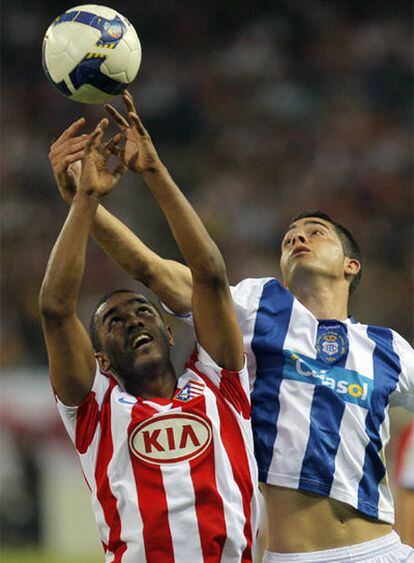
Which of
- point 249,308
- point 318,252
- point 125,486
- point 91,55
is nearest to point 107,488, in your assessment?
point 125,486

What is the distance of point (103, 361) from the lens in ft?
12.6

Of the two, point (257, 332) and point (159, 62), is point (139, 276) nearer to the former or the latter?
point (257, 332)

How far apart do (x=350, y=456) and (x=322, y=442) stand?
0.42 feet

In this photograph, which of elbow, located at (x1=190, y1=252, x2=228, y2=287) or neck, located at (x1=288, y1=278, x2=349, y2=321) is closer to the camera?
elbow, located at (x1=190, y1=252, x2=228, y2=287)

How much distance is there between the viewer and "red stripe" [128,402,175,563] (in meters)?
3.45

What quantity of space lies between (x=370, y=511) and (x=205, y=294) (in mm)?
1094

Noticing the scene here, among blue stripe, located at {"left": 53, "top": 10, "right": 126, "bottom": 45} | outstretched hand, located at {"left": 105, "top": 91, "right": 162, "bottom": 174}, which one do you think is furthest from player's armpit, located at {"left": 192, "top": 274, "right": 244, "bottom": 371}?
blue stripe, located at {"left": 53, "top": 10, "right": 126, "bottom": 45}

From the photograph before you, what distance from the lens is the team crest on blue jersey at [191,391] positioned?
12.0 ft

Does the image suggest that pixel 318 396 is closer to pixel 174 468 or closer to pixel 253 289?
pixel 253 289

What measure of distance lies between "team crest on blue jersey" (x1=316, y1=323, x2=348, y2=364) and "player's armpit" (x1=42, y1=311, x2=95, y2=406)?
0.96 metres

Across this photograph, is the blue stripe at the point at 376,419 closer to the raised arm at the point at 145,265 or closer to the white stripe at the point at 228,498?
the white stripe at the point at 228,498

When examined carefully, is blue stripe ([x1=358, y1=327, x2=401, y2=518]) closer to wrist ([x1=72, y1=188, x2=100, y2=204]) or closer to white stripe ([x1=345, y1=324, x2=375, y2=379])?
white stripe ([x1=345, y1=324, x2=375, y2=379])

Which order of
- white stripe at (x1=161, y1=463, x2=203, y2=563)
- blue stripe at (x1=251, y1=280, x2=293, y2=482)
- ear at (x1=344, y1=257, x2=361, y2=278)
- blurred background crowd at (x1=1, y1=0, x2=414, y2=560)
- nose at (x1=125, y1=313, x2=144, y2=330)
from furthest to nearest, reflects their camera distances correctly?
blurred background crowd at (x1=1, y1=0, x2=414, y2=560) < ear at (x1=344, y1=257, x2=361, y2=278) < blue stripe at (x1=251, y1=280, x2=293, y2=482) < nose at (x1=125, y1=313, x2=144, y2=330) < white stripe at (x1=161, y1=463, x2=203, y2=563)

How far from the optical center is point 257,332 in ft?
13.1
